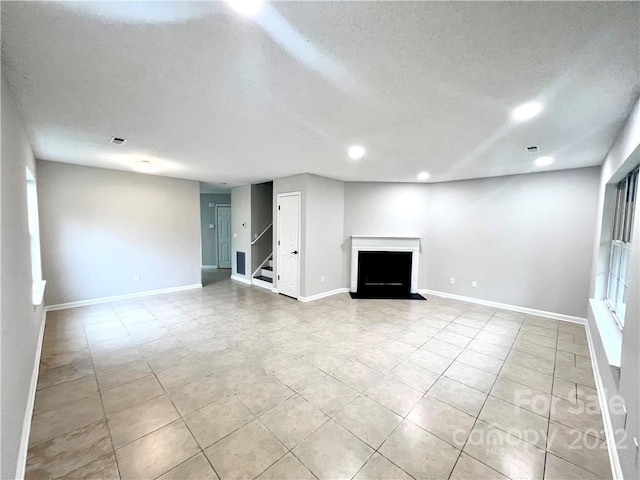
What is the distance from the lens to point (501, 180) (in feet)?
15.3

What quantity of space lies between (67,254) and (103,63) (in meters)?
4.22

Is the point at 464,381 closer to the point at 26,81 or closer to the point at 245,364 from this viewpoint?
the point at 245,364

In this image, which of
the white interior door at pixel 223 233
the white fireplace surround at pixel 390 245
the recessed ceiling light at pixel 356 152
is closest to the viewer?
the recessed ceiling light at pixel 356 152

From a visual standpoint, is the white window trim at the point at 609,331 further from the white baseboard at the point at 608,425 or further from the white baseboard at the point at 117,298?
the white baseboard at the point at 117,298

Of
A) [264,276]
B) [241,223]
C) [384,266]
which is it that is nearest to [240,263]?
[264,276]

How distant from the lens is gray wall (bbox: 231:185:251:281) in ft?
20.6

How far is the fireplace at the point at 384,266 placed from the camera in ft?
18.2

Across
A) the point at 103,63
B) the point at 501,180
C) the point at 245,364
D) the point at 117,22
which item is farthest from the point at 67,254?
the point at 501,180

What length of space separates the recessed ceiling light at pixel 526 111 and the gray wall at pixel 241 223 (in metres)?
5.24

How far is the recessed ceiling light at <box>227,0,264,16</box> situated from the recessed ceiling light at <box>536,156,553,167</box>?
392 cm

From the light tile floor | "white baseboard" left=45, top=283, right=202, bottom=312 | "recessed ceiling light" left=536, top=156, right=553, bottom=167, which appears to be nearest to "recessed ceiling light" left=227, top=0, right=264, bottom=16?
the light tile floor

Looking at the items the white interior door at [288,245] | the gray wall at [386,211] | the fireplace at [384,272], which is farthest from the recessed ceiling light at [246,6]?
the fireplace at [384,272]

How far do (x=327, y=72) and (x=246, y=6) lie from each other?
1.93 ft

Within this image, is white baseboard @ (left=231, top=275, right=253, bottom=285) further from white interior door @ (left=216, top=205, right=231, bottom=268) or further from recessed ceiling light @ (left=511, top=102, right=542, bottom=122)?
recessed ceiling light @ (left=511, top=102, right=542, bottom=122)
